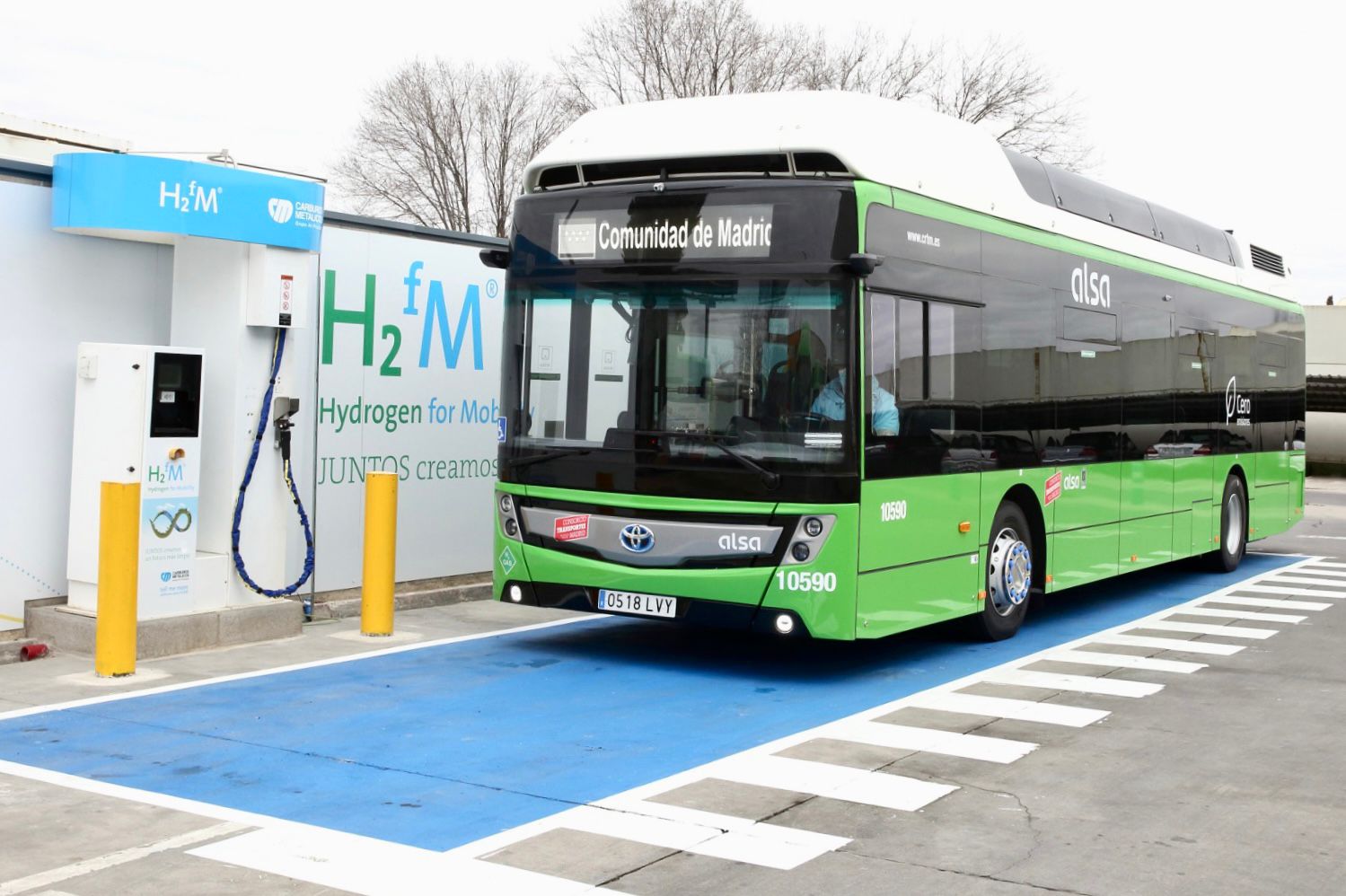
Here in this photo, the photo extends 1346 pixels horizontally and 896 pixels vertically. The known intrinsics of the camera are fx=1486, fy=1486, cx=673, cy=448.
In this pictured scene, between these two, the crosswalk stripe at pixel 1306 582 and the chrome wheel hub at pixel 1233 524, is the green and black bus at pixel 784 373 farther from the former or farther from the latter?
the crosswalk stripe at pixel 1306 582

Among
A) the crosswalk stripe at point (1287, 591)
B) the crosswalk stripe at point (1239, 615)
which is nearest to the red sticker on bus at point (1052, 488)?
the crosswalk stripe at point (1239, 615)

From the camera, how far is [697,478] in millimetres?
9117

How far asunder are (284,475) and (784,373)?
13.0ft

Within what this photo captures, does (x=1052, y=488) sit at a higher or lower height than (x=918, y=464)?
lower

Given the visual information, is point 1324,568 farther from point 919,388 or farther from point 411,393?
point 411,393

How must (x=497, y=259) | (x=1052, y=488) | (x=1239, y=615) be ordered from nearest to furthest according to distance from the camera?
(x=497, y=259) → (x=1052, y=488) → (x=1239, y=615)

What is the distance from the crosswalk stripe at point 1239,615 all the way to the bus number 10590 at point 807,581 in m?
5.53

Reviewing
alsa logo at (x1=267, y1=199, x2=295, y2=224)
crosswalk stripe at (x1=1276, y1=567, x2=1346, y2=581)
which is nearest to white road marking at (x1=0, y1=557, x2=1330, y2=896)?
alsa logo at (x1=267, y1=199, x2=295, y2=224)

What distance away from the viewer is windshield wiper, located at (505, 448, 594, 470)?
31.4 ft

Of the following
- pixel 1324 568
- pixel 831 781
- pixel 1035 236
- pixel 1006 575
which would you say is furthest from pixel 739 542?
pixel 1324 568

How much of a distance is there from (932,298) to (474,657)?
12.8 ft

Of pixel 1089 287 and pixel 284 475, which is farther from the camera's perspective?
pixel 1089 287

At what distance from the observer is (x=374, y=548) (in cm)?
1067

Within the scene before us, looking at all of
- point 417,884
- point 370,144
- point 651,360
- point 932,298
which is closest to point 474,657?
point 651,360
